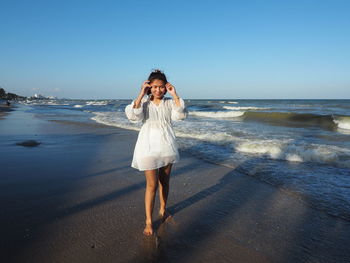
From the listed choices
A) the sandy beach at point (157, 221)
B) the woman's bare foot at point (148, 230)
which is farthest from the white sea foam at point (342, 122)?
the woman's bare foot at point (148, 230)

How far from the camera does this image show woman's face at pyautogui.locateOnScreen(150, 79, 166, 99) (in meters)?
2.71

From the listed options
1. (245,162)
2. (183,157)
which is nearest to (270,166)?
(245,162)

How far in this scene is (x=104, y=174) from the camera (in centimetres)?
506

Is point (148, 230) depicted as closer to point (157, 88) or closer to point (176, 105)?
point (176, 105)

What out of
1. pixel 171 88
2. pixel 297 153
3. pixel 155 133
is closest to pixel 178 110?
pixel 171 88

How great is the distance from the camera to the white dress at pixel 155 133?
2.70 meters

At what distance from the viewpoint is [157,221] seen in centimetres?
318

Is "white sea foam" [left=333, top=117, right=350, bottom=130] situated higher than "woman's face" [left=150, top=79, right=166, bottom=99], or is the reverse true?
"woman's face" [left=150, top=79, right=166, bottom=99]

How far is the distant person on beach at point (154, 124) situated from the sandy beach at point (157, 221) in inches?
18.3

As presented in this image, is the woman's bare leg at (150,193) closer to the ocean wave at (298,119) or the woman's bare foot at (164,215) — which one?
the woman's bare foot at (164,215)

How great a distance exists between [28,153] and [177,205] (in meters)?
4.86

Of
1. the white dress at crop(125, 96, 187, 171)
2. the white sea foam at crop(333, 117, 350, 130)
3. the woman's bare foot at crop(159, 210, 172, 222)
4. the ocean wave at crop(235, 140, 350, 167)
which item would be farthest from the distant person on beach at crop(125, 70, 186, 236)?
the white sea foam at crop(333, 117, 350, 130)

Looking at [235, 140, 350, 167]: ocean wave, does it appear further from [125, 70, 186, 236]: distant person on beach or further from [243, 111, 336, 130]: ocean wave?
[243, 111, 336, 130]: ocean wave

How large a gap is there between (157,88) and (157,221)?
1745 mm
